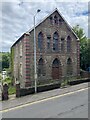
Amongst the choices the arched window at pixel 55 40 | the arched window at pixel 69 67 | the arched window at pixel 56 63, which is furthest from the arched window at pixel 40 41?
the arched window at pixel 69 67

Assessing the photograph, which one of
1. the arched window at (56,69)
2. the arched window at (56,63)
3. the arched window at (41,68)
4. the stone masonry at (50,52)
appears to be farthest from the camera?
the arched window at (56,63)

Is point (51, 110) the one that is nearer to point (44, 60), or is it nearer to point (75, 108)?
point (75, 108)

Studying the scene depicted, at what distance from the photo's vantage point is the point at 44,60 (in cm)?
2959

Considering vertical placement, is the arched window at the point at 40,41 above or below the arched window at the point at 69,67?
above

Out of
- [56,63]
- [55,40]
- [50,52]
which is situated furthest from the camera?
[56,63]

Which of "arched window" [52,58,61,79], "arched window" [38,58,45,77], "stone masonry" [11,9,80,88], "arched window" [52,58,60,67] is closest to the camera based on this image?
"stone masonry" [11,9,80,88]

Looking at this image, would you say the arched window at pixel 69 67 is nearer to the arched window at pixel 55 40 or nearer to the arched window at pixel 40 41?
the arched window at pixel 55 40

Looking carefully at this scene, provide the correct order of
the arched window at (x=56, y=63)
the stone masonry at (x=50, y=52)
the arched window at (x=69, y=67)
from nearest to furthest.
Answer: the stone masonry at (x=50, y=52) < the arched window at (x=56, y=63) < the arched window at (x=69, y=67)

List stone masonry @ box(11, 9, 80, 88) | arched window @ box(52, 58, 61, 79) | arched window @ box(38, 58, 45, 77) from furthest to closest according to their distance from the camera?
arched window @ box(52, 58, 61, 79), arched window @ box(38, 58, 45, 77), stone masonry @ box(11, 9, 80, 88)

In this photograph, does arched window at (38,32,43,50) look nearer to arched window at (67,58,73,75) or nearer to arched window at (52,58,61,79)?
arched window at (52,58,61,79)

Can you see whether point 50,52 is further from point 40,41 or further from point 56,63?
point 40,41

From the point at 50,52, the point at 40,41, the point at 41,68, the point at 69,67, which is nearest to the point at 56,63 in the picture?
the point at 50,52

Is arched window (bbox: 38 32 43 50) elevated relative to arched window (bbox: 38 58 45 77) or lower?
elevated

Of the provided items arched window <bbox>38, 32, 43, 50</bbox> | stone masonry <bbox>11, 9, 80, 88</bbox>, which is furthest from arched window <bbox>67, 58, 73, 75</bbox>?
arched window <bbox>38, 32, 43, 50</bbox>
